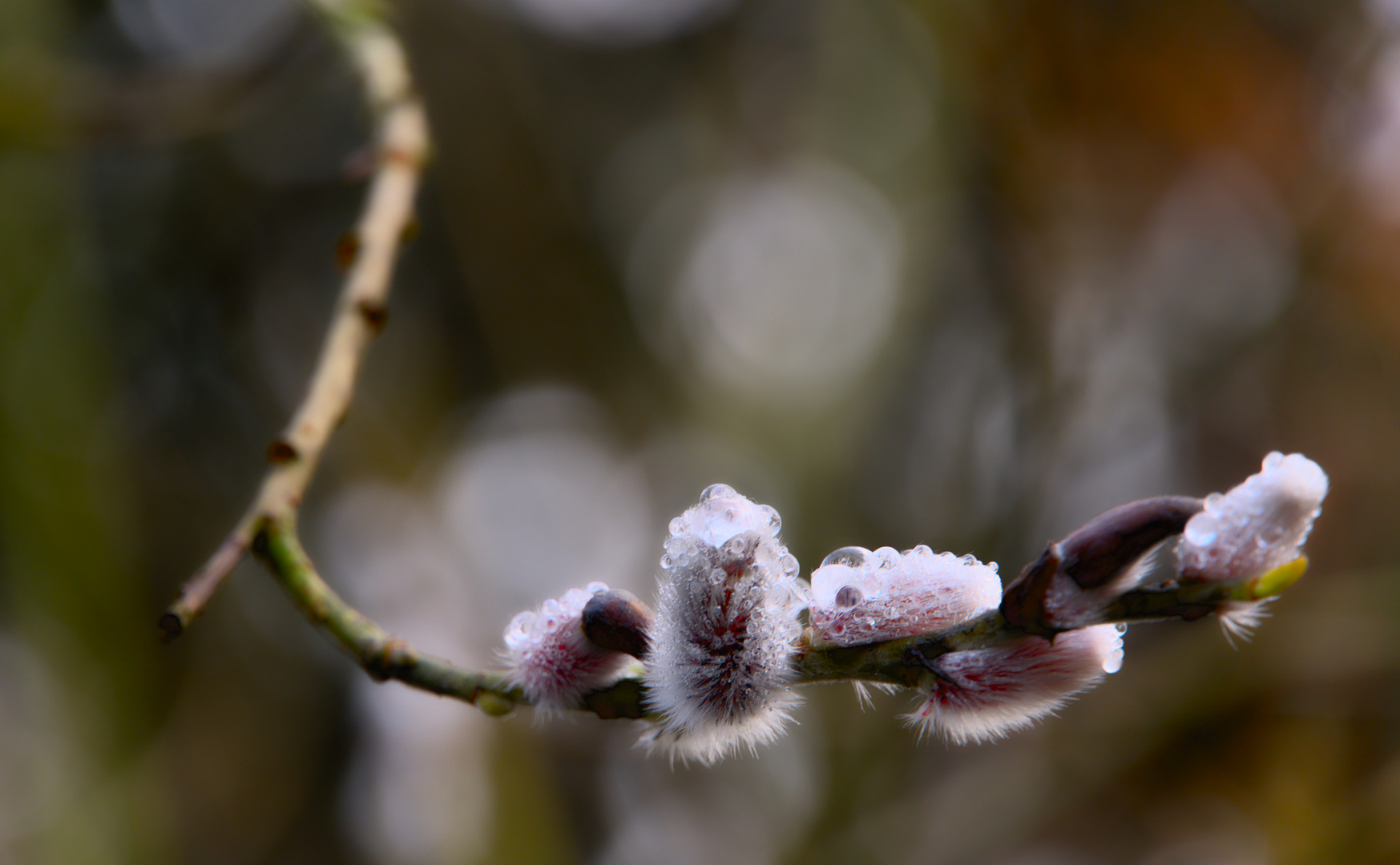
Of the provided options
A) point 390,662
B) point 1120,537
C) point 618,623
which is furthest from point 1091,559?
point 390,662

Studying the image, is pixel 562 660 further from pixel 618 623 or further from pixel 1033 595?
pixel 1033 595

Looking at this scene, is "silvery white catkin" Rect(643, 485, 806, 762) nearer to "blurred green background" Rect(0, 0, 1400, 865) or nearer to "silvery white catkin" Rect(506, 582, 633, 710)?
"silvery white catkin" Rect(506, 582, 633, 710)

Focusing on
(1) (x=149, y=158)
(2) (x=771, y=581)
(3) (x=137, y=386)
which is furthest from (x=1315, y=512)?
(1) (x=149, y=158)

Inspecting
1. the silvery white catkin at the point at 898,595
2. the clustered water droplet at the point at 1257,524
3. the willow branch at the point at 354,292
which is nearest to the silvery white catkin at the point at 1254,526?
the clustered water droplet at the point at 1257,524

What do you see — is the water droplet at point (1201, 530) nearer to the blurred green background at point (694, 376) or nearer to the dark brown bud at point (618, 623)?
the dark brown bud at point (618, 623)

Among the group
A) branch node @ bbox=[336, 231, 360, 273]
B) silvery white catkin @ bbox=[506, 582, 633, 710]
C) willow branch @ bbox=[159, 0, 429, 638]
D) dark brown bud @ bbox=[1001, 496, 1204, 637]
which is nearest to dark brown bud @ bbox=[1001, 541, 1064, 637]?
dark brown bud @ bbox=[1001, 496, 1204, 637]

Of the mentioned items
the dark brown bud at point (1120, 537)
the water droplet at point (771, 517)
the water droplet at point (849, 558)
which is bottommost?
the dark brown bud at point (1120, 537)

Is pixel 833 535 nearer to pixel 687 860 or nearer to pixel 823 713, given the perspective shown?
pixel 823 713
